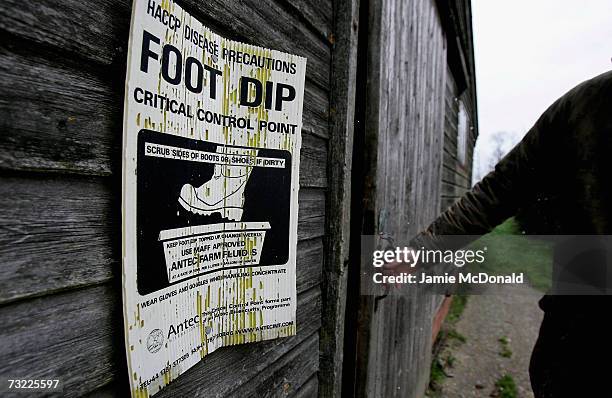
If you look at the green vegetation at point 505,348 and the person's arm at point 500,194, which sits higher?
the person's arm at point 500,194

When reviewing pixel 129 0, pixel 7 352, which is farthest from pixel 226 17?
pixel 7 352

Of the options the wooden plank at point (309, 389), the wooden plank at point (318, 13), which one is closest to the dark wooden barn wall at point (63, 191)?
the wooden plank at point (318, 13)

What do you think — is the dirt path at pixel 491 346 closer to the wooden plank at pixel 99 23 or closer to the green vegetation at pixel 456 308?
the green vegetation at pixel 456 308

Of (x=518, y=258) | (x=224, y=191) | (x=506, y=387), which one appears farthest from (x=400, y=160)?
(x=518, y=258)

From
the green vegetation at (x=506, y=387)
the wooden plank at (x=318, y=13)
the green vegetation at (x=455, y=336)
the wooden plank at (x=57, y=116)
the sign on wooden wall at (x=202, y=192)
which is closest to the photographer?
the wooden plank at (x=57, y=116)

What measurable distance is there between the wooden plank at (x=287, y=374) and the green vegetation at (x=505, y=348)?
4.18m

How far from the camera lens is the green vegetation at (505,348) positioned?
4594mm

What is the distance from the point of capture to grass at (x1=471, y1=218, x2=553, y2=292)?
28.3 ft

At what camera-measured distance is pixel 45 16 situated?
54 centimetres

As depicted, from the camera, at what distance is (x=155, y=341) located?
2.39ft

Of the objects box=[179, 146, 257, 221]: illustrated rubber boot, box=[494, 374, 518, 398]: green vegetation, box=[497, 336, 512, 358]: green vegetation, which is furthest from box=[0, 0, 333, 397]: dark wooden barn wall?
box=[497, 336, 512, 358]: green vegetation

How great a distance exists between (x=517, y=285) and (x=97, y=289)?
9.70m

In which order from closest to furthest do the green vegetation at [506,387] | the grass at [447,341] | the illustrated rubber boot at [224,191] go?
the illustrated rubber boot at [224,191], the green vegetation at [506,387], the grass at [447,341]

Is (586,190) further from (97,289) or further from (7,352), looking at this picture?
(7,352)
